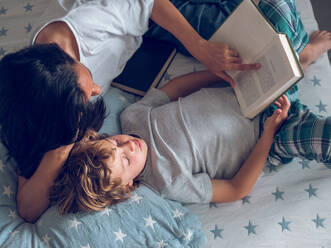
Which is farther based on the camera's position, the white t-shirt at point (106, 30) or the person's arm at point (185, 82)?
the person's arm at point (185, 82)

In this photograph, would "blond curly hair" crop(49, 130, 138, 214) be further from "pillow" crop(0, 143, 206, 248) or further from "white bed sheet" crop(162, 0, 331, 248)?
"white bed sheet" crop(162, 0, 331, 248)

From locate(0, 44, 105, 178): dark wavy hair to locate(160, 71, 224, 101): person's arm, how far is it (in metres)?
0.40

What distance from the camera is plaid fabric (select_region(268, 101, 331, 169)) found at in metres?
0.82

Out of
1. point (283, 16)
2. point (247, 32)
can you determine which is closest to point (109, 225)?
point (247, 32)

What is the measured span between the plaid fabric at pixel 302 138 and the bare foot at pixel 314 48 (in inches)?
7.3

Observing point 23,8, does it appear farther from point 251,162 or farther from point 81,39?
point 251,162

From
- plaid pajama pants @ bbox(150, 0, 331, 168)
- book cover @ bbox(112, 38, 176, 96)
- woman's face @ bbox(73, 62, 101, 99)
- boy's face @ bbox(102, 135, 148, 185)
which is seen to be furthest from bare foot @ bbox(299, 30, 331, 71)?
woman's face @ bbox(73, 62, 101, 99)


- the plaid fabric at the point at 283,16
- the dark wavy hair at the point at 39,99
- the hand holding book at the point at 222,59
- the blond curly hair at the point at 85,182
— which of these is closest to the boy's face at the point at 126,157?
the blond curly hair at the point at 85,182

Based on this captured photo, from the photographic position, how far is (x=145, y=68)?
1061 mm

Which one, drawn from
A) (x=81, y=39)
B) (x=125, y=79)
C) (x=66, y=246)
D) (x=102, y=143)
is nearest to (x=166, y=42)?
(x=125, y=79)

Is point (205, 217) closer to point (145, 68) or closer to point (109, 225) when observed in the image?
point (109, 225)

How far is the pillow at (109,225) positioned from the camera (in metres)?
0.74

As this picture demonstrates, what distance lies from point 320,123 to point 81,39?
0.67 metres

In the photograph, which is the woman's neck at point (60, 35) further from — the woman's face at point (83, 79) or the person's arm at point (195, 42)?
the person's arm at point (195, 42)
